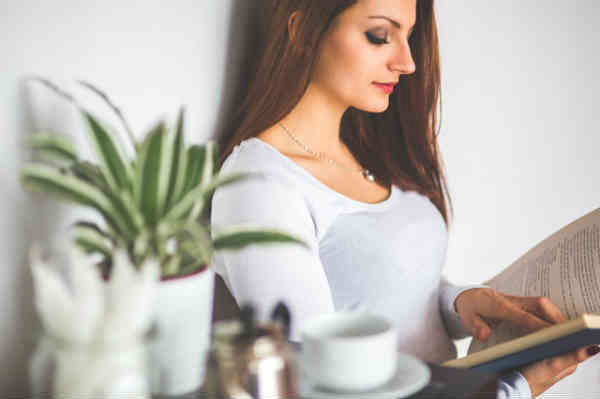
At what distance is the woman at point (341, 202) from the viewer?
0.85m

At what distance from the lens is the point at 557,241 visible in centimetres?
105

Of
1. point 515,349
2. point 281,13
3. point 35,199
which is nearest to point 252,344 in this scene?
point 35,199

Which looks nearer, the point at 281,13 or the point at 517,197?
the point at 281,13

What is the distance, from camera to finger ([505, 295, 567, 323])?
923 millimetres

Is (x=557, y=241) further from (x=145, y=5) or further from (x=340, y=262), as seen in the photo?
(x=145, y=5)

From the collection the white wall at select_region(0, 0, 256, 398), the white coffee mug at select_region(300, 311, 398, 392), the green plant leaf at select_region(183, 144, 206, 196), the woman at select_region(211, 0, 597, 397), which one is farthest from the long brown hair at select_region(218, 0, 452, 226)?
the white coffee mug at select_region(300, 311, 398, 392)

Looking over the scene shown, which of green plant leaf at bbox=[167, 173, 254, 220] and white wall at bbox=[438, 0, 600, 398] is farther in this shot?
white wall at bbox=[438, 0, 600, 398]

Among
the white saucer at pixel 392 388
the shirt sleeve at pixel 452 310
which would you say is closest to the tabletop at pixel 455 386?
the white saucer at pixel 392 388

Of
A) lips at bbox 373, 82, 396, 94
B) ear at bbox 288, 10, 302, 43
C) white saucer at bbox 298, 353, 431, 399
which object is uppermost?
ear at bbox 288, 10, 302, 43

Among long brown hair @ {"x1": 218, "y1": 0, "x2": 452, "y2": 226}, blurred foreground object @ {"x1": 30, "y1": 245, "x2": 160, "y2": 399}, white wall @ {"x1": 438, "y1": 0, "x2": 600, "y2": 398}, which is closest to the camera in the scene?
blurred foreground object @ {"x1": 30, "y1": 245, "x2": 160, "y2": 399}

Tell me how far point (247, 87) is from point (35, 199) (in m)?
0.49

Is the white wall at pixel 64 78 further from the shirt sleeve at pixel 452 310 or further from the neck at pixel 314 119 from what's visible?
the shirt sleeve at pixel 452 310

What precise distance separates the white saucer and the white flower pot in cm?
10

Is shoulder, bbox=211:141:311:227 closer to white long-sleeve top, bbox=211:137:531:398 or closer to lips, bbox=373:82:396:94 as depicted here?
white long-sleeve top, bbox=211:137:531:398
